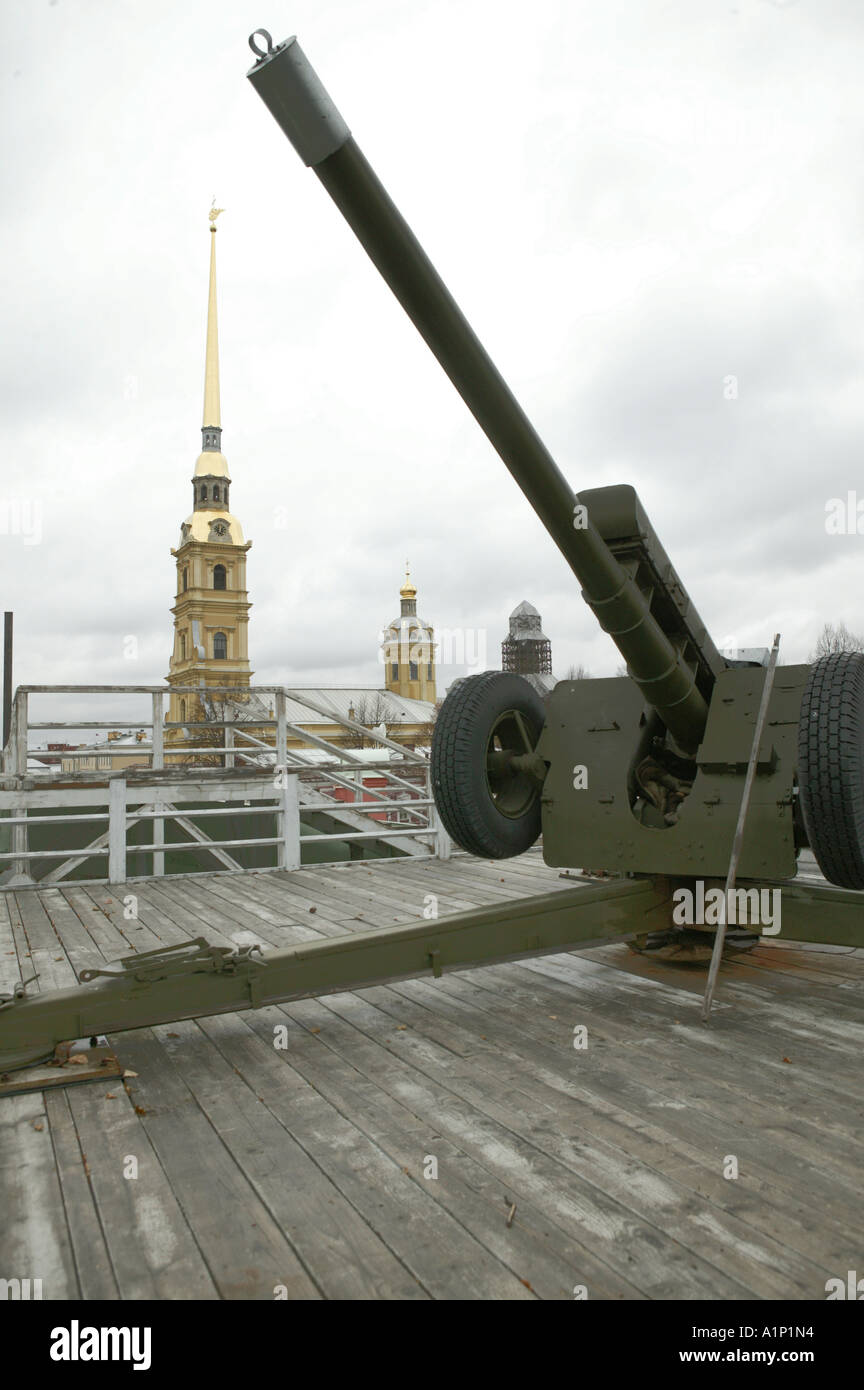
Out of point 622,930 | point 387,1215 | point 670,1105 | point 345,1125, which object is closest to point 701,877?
point 622,930

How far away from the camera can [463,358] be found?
3018 mm

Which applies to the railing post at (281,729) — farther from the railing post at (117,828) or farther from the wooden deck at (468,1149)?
the wooden deck at (468,1149)

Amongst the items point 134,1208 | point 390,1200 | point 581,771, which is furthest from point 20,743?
point 390,1200

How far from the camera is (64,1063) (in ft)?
11.0

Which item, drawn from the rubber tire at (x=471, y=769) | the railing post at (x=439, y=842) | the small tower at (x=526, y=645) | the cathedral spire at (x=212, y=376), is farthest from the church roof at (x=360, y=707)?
the rubber tire at (x=471, y=769)

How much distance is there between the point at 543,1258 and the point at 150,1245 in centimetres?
91

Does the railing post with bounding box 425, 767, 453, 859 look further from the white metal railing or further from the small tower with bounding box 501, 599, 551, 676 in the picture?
the small tower with bounding box 501, 599, 551, 676

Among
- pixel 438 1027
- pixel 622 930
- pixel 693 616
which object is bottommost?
pixel 438 1027

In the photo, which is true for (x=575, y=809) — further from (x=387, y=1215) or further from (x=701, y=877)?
(x=387, y=1215)

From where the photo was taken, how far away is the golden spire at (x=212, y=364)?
4607 cm

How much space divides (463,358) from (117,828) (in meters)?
5.56

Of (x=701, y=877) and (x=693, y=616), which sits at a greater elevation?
(x=693, y=616)

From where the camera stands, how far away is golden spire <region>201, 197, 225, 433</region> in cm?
4607

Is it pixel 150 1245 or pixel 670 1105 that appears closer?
pixel 150 1245
